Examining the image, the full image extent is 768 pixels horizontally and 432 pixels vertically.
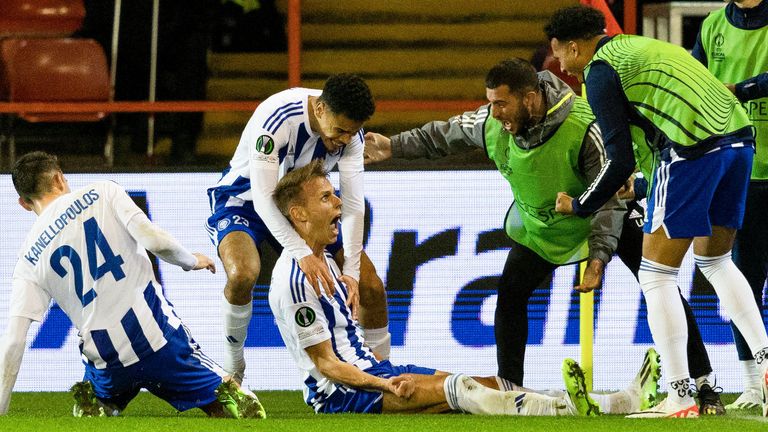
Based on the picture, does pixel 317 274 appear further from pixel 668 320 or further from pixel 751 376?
pixel 751 376

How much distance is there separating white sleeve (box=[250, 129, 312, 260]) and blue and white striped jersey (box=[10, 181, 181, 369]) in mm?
548

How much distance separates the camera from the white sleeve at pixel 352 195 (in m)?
6.11

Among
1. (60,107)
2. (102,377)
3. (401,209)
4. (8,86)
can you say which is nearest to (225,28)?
(8,86)

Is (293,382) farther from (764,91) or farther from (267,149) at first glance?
(764,91)

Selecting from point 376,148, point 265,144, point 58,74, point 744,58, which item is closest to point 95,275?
point 265,144

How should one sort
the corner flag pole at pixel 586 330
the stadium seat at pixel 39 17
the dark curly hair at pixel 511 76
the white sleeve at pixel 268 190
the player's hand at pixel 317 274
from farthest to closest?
the stadium seat at pixel 39 17
the corner flag pole at pixel 586 330
the dark curly hair at pixel 511 76
the white sleeve at pixel 268 190
the player's hand at pixel 317 274

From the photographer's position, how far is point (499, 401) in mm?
5496

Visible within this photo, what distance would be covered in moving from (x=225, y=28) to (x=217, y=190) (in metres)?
4.79

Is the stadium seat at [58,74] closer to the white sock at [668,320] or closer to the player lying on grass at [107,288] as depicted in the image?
the player lying on grass at [107,288]

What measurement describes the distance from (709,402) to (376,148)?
191 cm

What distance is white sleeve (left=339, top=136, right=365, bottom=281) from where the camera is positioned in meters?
6.11

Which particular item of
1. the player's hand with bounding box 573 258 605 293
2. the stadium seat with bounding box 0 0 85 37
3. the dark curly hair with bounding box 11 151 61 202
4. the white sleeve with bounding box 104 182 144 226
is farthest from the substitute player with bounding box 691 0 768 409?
the stadium seat with bounding box 0 0 85 37

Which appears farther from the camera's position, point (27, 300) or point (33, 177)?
point (33, 177)

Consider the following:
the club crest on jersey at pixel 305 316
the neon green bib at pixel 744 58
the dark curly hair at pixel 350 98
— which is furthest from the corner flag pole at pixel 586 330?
the club crest on jersey at pixel 305 316
